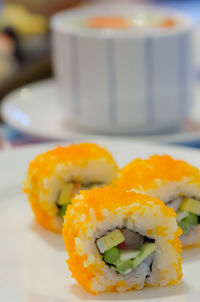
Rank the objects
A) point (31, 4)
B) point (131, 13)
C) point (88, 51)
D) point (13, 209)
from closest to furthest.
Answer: point (13, 209) < point (88, 51) < point (131, 13) < point (31, 4)

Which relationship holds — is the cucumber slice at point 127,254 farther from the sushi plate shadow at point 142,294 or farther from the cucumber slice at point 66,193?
the cucumber slice at point 66,193

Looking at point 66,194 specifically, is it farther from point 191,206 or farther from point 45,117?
point 45,117

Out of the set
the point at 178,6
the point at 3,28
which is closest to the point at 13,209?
the point at 3,28

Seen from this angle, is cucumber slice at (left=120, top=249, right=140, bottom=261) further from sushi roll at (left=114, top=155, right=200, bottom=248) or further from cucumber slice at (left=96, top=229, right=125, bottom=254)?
sushi roll at (left=114, top=155, right=200, bottom=248)

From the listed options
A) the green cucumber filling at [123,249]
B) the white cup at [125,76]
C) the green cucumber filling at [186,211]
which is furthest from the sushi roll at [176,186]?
the white cup at [125,76]

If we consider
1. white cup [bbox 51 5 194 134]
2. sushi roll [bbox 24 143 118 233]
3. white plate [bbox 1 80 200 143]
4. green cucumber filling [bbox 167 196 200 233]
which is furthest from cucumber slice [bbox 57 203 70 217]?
white cup [bbox 51 5 194 134]

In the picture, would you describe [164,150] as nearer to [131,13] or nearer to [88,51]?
[88,51]

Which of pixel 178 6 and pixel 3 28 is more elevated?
pixel 3 28
